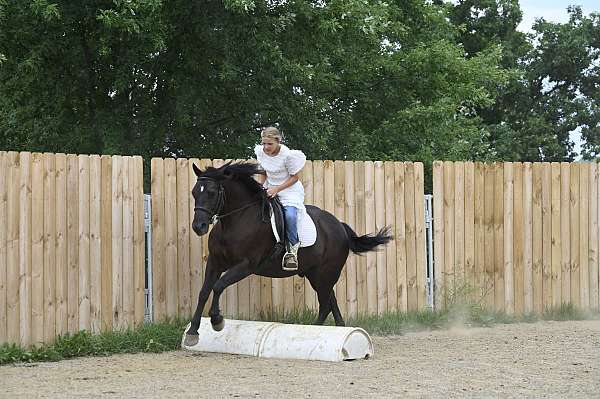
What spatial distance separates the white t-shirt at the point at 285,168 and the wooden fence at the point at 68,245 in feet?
4.93

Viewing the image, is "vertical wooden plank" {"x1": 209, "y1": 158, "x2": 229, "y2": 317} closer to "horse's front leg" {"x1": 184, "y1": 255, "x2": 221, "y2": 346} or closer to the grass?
the grass

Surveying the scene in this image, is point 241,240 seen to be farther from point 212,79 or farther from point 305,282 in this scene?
point 212,79

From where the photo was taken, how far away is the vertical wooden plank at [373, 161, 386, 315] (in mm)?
12789

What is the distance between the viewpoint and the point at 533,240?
45.4ft

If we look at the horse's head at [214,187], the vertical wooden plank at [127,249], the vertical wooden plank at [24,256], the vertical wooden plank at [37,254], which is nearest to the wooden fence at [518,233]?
the horse's head at [214,187]

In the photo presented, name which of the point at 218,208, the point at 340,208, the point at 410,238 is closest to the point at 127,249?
the point at 218,208

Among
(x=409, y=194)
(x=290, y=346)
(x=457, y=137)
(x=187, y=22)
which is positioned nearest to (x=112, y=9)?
(x=187, y=22)

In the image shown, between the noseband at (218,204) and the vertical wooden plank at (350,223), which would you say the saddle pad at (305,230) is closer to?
the noseband at (218,204)

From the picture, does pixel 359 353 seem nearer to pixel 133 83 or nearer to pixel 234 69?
pixel 234 69

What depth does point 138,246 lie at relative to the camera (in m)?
11.0

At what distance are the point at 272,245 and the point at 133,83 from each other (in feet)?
29.1

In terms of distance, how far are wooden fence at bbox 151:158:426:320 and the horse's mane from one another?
3.97ft

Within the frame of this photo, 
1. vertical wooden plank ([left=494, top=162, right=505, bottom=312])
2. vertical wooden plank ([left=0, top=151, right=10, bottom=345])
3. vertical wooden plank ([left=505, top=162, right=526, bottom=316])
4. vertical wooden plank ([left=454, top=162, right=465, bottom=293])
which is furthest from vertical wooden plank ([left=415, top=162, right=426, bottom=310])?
vertical wooden plank ([left=0, top=151, right=10, bottom=345])

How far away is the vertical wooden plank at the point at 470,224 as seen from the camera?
44.0ft
